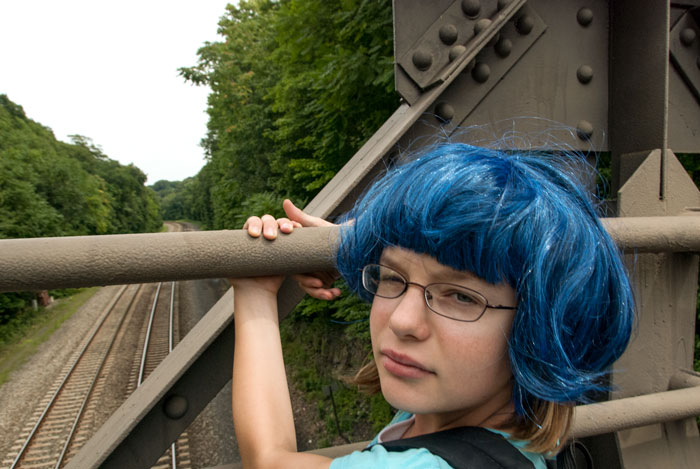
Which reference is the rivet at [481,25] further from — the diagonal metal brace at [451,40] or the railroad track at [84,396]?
the railroad track at [84,396]

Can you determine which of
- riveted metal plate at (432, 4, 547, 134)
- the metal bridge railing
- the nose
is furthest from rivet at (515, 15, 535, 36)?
the nose

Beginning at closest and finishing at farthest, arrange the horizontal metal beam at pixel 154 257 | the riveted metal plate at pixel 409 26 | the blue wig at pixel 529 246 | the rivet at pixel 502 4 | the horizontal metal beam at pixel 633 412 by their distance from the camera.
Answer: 1. the horizontal metal beam at pixel 154 257
2. the blue wig at pixel 529 246
3. the horizontal metal beam at pixel 633 412
4. the riveted metal plate at pixel 409 26
5. the rivet at pixel 502 4

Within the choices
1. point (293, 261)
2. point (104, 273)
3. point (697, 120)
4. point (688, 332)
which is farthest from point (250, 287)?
point (697, 120)

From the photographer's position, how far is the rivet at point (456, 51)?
1939mm

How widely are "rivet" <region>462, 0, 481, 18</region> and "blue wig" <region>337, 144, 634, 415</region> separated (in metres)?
1.22

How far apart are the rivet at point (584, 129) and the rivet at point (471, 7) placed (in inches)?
27.0

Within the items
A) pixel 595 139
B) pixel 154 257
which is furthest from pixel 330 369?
pixel 154 257

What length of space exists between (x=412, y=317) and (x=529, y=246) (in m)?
0.26

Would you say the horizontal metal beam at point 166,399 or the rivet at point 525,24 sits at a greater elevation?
the rivet at point 525,24

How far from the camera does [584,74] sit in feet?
7.10

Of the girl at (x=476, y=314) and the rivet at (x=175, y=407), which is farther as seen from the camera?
the rivet at (x=175, y=407)

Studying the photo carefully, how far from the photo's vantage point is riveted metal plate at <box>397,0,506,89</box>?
1.91 metres

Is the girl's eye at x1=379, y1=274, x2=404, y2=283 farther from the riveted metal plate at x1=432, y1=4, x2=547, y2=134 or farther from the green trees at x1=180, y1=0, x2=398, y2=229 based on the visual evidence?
the green trees at x1=180, y1=0, x2=398, y2=229

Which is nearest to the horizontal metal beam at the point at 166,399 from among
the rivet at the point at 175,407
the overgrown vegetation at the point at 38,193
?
the rivet at the point at 175,407
